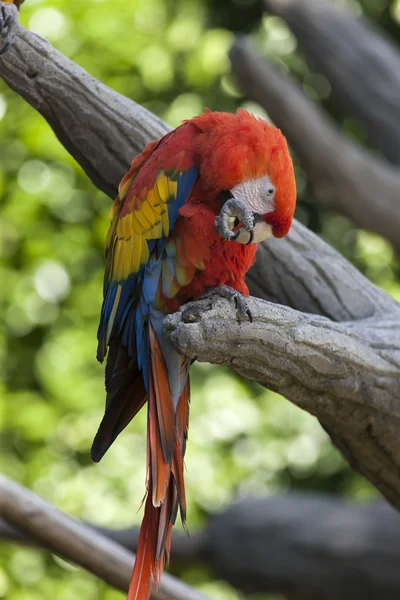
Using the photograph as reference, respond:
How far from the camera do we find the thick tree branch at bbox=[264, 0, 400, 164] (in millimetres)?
2234

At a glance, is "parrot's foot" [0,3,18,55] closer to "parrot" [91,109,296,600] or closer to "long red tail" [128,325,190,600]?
"parrot" [91,109,296,600]

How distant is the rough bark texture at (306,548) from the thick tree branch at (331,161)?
0.80 meters

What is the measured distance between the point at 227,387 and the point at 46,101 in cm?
122

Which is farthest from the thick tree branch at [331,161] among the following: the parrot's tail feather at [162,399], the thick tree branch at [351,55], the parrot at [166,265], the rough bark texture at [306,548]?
the parrot's tail feather at [162,399]

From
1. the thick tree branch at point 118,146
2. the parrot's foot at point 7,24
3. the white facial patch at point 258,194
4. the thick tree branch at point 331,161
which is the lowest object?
the thick tree branch at point 331,161

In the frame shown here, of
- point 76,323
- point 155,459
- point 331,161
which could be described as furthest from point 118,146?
point 331,161

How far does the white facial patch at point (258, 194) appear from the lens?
77cm

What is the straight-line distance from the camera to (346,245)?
2.72 metres

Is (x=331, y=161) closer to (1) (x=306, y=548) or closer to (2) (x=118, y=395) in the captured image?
(1) (x=306, y=548)

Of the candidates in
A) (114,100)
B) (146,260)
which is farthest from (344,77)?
(146,260)

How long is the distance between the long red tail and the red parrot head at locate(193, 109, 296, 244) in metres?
0.17

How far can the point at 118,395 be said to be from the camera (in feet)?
2.95

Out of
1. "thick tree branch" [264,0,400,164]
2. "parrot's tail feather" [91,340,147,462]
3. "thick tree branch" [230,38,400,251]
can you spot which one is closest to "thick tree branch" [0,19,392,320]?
"parrot's tail feather" [91,340,147,462]

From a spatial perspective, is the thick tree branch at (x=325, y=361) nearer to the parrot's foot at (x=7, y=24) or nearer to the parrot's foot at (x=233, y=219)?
the parrot's foot at (x=233, y=219)
